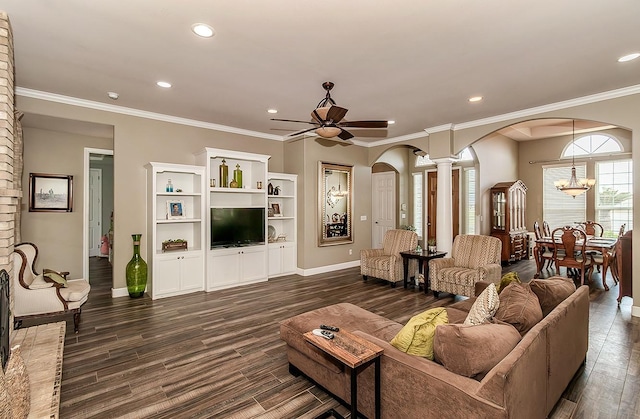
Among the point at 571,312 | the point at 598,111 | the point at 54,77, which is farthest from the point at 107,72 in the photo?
the point at 598,111

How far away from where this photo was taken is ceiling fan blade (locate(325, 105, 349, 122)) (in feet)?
11.1

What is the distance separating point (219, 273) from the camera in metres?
5.42

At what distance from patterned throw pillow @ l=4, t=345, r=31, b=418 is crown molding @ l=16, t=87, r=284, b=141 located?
377cm

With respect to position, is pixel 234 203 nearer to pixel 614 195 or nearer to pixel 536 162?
pixel 536 162

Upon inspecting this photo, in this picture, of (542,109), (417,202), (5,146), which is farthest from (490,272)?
(5,146)

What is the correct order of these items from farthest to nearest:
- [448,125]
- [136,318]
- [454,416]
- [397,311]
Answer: [448,125] → [397,311] → [136,318] → [454,416]

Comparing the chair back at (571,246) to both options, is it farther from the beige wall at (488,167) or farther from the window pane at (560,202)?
the window pane at (560,202)

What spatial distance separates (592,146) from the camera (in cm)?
795

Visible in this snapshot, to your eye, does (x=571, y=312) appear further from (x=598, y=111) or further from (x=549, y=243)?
(x=549, y=243)

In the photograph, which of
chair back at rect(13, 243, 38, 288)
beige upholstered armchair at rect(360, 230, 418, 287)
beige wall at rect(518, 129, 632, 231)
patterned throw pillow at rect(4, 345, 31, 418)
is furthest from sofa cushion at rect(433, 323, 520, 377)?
beige wall at rect(518, 129, 632, 231)

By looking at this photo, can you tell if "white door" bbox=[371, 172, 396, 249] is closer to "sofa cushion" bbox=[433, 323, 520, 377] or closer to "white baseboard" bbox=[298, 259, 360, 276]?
"white baseboard" bbox=[298, 259, 360, 276]

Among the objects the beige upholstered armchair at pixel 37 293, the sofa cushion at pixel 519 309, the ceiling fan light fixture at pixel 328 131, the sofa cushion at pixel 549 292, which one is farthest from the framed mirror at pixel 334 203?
the sofa cushion at pixel 519 309

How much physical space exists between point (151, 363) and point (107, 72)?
3.14m

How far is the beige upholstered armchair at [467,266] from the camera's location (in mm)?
4577
